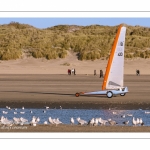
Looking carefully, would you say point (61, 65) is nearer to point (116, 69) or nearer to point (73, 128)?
point (116, 69)

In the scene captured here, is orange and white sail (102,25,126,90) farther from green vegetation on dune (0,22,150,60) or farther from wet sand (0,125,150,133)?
green vegetation on dune (0,22,150,60)

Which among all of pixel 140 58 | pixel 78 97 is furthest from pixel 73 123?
pixel 140 58

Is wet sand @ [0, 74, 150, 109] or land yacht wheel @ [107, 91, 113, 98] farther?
land yacht wheel @ [107, 91, 113, 98]

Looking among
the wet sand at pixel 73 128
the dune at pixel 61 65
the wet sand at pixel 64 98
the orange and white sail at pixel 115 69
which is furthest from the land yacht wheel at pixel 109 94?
the dune at pixel 61 65

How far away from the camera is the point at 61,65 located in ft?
144

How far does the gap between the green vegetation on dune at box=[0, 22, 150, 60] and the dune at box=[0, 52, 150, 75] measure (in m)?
0.70

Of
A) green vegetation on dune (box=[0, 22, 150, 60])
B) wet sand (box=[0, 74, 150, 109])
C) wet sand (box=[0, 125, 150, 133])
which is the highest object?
green vegetation on dune (box=[0, 22, 150, 60])

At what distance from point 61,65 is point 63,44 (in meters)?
9.52

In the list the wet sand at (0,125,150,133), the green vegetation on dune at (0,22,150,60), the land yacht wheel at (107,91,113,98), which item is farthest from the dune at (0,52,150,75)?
the wet sand at (0,125,150,133)

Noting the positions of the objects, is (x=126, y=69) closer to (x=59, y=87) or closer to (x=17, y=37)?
(x=59, y=87)

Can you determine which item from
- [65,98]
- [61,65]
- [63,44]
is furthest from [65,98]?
[63,44]

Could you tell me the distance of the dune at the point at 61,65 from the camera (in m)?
41.1

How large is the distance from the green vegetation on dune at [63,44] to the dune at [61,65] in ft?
2.30

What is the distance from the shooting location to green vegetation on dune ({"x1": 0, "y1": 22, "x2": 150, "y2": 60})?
4659 centimetres
